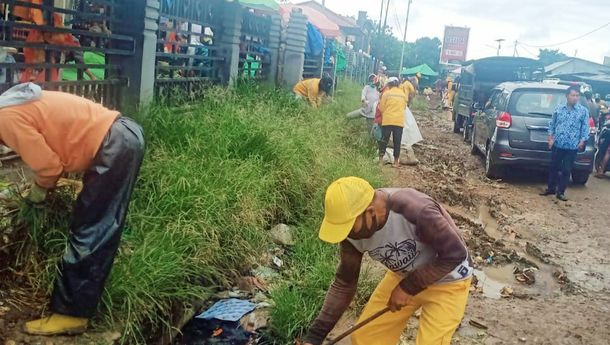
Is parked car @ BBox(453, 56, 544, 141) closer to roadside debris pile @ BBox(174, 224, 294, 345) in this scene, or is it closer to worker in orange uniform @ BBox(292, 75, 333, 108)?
worker in orange uniform @ BBox(292, 75, 333, 108)

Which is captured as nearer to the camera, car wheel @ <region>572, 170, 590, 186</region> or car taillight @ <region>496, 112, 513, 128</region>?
car taillight @ <region>496, 112, 513, 128</region>

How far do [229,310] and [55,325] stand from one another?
1269 mm

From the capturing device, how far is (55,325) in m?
3.34

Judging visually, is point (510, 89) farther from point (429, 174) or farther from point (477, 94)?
point (477, 94)

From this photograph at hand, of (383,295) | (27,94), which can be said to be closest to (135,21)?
(27,94)

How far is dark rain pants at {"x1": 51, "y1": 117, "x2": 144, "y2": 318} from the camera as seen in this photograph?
A: 3.25 metres

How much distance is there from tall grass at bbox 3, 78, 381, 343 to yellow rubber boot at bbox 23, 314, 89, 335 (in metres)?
0.20

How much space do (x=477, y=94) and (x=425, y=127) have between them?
296 centimetres

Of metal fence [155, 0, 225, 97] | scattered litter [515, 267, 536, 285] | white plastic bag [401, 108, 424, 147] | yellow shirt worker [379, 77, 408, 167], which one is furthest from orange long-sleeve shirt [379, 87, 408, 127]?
scattered litter [515, 267, 536, 285]

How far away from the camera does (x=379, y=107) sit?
10211 mm

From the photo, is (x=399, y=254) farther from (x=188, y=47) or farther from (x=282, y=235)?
(x=188, y=47)

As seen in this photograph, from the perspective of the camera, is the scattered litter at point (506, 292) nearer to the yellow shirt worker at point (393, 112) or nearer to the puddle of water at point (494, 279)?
the puddle of water at point (494, 279)

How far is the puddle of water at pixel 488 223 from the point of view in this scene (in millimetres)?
6910

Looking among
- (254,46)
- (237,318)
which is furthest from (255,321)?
(254,46)
